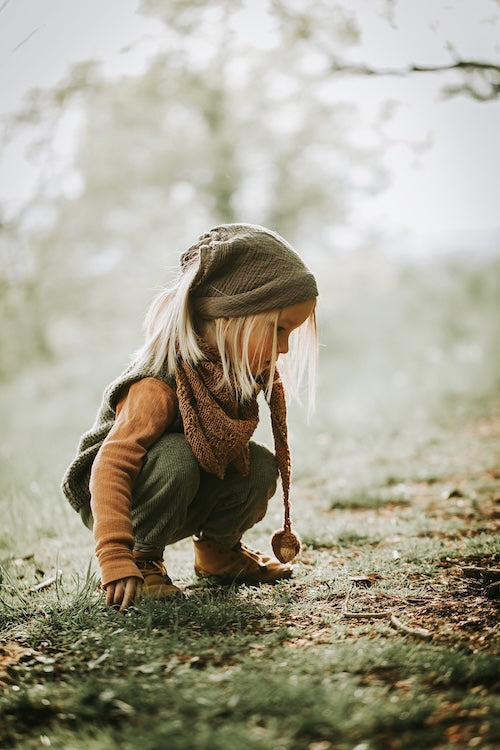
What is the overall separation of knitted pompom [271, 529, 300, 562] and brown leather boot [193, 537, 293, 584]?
0.06m

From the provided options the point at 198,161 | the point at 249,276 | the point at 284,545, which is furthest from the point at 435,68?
the point at 198,161

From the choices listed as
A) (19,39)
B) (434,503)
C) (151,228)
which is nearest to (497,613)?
(434,503)

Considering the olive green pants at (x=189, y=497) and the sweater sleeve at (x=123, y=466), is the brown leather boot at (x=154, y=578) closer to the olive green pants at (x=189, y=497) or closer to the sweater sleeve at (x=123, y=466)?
the olive green pants at (x=189, y=497)

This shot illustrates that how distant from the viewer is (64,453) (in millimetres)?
4938

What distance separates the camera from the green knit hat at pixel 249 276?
82.6 inches

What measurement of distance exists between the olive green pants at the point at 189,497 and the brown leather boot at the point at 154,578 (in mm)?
40

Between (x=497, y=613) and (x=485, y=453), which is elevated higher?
(x=497, y=613)

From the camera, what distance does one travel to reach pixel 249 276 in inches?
83.0

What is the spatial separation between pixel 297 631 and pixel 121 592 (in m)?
0.50

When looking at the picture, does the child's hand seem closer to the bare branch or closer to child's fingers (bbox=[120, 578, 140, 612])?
child's fingers (bbox=[120, 578, 140, 612])

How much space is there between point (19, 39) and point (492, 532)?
270 cm

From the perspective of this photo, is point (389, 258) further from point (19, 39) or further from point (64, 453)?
point (19, 39)

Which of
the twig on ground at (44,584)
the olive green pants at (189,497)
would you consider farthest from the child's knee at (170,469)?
the twig on ground at (44,584)

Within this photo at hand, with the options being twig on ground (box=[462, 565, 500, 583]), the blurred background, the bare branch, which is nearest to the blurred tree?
the blurred background
